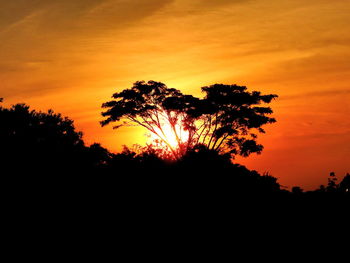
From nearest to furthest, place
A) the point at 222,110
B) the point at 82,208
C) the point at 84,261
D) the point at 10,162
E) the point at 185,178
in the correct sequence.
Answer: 1. the point at 84,261
2. the point at 82,208
3. the point at 185,178
4. the point at 10,162
5. the point at 222,110

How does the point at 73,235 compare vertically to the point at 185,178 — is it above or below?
below

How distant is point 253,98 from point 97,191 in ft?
114

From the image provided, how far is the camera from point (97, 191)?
1365 centimetres

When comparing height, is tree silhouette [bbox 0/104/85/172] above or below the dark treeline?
above

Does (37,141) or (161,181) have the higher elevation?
(37,141)

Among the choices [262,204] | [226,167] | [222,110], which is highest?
[222,110]

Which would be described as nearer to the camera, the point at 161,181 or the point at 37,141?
the point at 161,181

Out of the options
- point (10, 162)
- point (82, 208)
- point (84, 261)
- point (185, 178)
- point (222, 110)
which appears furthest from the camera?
point (222, 110)

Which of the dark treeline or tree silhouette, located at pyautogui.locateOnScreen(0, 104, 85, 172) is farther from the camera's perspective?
tree silhouette, located at pyautogui.locateOnScreen(0, 104, 85, 172)

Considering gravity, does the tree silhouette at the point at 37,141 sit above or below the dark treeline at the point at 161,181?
above

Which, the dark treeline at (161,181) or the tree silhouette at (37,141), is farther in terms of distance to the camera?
the tree silhouette at (37,141)

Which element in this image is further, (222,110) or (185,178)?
(222,110)

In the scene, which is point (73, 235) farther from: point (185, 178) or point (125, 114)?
point (125, 114)

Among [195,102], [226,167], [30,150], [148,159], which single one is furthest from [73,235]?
[195,102]
